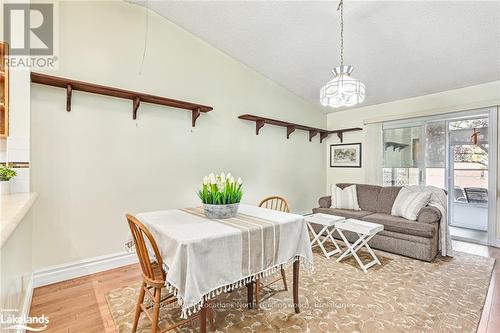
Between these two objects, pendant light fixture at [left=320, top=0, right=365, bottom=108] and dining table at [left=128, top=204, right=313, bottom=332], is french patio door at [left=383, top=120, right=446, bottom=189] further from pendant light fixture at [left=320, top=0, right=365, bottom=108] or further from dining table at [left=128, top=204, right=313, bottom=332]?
dining table at [left=128, top=204, right=313, bottom=332]

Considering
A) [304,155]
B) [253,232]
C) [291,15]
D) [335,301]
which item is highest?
[291,15]

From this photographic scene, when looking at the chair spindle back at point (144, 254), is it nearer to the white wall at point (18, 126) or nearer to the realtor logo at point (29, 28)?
the white wall at point (18, 126)

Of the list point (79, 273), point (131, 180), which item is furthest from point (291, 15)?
point (79, 273)

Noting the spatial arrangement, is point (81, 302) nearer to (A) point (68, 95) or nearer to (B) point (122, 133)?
(B) point (122, 133)

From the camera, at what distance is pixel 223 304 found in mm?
2109

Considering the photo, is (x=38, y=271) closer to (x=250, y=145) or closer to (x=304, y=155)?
(x=250, y=145)

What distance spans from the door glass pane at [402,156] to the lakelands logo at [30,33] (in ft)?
17.6

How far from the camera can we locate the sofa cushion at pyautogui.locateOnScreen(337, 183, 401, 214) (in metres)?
4.02

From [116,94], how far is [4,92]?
919 millimetres

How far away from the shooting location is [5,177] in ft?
6.43

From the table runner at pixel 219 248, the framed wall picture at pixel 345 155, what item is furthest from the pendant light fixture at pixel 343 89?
the framed wall picture at pixel 345 155

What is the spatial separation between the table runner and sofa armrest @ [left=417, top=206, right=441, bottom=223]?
2.23m

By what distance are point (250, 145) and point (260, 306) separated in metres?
2.62

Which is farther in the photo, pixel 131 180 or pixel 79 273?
pixel 131 180
